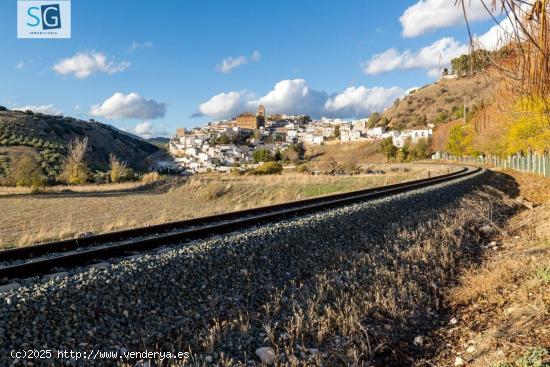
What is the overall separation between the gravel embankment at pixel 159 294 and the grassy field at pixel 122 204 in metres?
7.11

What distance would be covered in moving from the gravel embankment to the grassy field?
280 inches

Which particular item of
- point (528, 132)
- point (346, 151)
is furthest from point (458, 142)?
point (346, 151)

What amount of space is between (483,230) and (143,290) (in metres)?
12.3

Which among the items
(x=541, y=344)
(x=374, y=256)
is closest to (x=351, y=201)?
(x=374, y=256)

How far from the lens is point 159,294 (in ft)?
19.8

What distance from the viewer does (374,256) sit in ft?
31.1

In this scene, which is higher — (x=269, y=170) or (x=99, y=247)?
(x=269, y=170)

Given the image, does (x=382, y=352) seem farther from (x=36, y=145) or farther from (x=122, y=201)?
(x=36, y=145)

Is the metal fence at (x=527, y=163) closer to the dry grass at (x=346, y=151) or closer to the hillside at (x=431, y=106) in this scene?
the dry grass at (x=346, y=151)

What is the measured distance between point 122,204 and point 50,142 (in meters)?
59.5

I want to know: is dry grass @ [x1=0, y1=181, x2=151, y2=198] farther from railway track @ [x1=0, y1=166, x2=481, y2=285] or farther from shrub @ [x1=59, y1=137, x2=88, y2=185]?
railway track @ [x1=0, y1=166, x2=481, y2=285]

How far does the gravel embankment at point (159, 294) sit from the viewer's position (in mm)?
4771

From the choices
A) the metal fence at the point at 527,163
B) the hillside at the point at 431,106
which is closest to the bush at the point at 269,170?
the metal fence at the point at 527,163

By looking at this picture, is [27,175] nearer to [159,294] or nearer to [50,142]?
[159,294]
